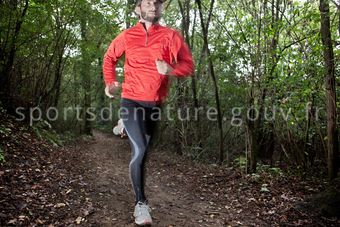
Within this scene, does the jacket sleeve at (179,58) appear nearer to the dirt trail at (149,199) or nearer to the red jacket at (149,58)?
the red jacket at (149,58)

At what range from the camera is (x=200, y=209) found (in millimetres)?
4914

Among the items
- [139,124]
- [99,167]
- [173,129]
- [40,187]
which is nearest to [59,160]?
[99,167]

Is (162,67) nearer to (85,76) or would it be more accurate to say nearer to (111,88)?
(111,88)

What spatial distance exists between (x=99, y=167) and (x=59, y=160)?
0.81 metres

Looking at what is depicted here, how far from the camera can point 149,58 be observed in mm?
3760

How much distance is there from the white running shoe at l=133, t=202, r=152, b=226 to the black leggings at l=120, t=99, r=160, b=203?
0.07 metres

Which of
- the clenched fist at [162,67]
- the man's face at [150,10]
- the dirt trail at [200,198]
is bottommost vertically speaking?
the dirt trail at [200,198]

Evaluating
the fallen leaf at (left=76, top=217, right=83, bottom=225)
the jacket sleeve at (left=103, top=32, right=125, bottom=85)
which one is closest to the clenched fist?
the jacket sleeve at (left=103, top=32, right=125, bottom=85)

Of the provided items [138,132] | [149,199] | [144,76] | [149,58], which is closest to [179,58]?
[149,58]

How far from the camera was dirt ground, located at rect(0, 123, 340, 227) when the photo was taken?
3973mm

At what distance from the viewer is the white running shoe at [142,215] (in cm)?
368

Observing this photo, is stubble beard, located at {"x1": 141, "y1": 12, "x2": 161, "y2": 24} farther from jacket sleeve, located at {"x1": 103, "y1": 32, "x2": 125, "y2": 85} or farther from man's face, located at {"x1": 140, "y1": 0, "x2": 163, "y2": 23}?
jacket sleeve, located at {"x1": 103, "y1": 32, "x2": 125, "y2": 85}

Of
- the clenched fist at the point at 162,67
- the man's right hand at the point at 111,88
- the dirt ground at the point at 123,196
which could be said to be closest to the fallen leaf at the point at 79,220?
the dirt ground at the point at 123,196

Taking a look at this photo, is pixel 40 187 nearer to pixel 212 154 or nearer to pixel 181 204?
pixel 181 204
